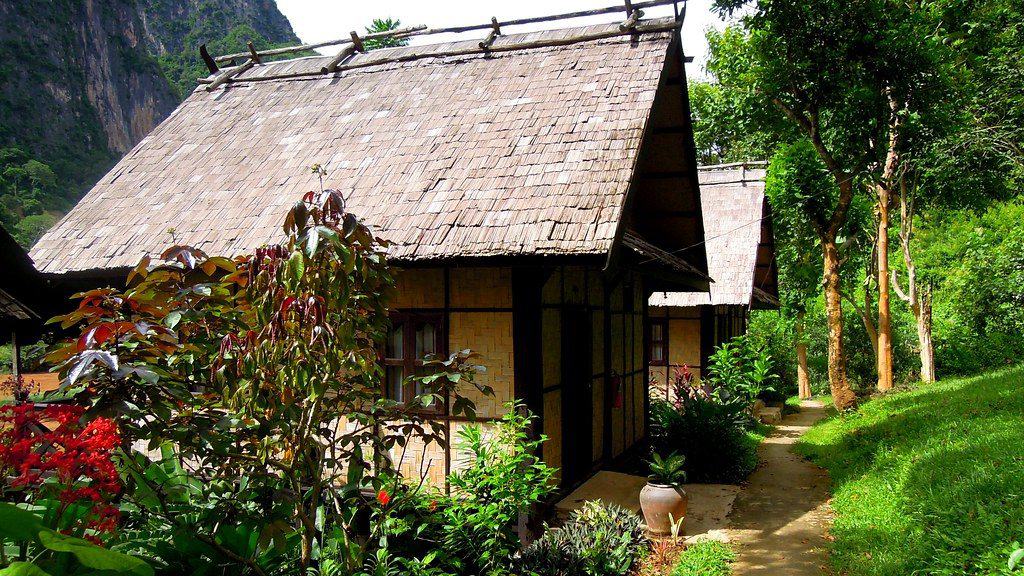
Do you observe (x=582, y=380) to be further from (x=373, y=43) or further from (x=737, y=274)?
(x=373, y=43)

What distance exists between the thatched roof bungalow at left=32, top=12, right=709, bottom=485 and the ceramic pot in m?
1.10

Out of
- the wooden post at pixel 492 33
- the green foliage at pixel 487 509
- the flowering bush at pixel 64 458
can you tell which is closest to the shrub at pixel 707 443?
the green foliage at pixel 487 509

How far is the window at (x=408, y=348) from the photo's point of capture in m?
7.55

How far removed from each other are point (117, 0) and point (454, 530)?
55300mm

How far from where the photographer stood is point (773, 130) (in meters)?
14.7

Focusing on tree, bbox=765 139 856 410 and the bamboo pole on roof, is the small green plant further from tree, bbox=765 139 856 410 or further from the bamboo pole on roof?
tree, bbox=765 139 856 410

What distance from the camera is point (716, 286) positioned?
51.1 feet

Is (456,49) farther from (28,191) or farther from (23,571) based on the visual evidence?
(28,191)

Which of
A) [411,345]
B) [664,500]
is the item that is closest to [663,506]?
[664,500]

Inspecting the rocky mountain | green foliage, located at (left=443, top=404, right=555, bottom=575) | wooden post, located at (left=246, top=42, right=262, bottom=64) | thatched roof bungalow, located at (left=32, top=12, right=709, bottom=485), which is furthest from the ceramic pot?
the rocky mountain

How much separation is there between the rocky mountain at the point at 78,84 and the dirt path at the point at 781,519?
31858 millimetres

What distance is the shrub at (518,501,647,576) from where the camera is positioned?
6.10 metres

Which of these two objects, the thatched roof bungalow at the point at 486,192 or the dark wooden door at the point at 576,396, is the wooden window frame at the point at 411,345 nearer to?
the thatched roof bungalow at the point at 486,192

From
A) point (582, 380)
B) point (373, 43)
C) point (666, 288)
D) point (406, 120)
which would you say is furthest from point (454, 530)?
point (373, 43)
